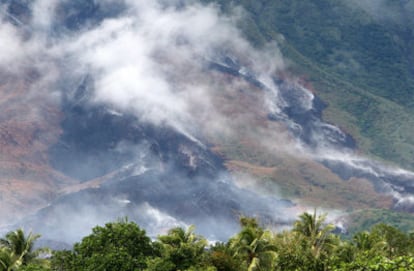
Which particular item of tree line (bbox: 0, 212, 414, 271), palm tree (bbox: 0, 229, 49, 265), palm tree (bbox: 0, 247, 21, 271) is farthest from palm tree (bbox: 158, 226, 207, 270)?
palm tree (bbox: 0, 247, 21, 271)

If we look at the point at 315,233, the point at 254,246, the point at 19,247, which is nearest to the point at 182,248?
the point at 254,246

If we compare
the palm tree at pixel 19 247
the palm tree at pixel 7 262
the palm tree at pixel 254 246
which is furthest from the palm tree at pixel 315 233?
the palm tree at pixel 7 262

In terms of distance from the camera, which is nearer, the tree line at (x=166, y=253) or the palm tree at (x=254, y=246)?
the tree line at (x=166, y=253)

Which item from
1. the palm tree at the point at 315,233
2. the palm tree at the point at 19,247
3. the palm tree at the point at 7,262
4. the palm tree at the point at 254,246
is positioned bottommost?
the palm tree at the point at 7,262

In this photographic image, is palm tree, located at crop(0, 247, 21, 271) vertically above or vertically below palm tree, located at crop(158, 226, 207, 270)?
below

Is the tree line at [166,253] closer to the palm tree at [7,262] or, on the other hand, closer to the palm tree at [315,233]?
the palm tree at [7,262]

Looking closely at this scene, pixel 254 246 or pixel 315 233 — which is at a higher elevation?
pixel 315 233

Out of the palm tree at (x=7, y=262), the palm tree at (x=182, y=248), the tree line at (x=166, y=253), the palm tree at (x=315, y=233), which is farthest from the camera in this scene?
the palm tree at (x=315, y=233)

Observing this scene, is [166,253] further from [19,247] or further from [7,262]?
[19,247]

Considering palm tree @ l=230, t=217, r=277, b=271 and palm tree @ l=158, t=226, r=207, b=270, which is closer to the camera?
palm tree @ l=158, t=226, r=207, b=270

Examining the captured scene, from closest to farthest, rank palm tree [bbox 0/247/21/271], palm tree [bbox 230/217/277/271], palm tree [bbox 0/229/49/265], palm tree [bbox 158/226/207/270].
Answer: palm tree [bbox 0/247/21/271] < palm tree [bbox 158/226/207/270] < palm tree [bbox 230/217/277/271] < palm tree [bbox 0/229/49/265]

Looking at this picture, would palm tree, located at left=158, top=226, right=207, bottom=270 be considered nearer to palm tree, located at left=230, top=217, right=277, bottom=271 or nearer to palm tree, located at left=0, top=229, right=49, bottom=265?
palm tree, located at left=230, top=217, right=277, bottom=271

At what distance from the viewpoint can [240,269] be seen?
6266cm

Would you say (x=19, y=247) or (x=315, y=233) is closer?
(x=19, y=247)
